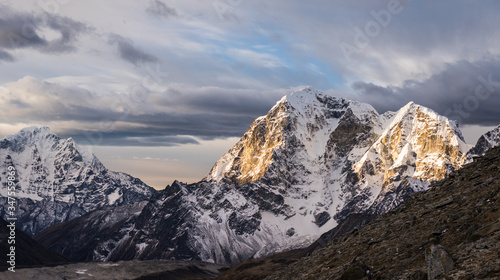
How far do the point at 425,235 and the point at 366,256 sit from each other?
596cm

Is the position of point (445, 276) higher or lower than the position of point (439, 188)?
lower

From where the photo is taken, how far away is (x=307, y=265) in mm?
70062

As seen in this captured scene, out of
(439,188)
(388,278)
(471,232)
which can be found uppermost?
(439,188)

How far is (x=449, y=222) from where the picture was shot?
2035 inches

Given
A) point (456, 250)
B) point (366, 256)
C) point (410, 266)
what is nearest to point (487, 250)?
point (456, 250)

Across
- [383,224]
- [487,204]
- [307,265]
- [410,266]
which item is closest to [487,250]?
[410,266]

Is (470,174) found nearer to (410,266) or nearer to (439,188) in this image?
(439,188)

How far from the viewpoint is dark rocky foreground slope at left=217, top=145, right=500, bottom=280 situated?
3919 cm

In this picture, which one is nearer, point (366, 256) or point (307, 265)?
point (366, 256)

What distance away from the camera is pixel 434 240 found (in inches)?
1810

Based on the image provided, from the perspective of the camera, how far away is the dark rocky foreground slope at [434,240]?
39188mm

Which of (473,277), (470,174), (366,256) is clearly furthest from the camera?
(470,174)

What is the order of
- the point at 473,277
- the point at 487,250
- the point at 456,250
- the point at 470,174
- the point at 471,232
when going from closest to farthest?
the point at 473,277
the point at 487,250
the point at 456,250
the point at 471,232
the point at 470,174

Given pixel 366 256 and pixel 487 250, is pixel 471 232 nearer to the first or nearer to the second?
pixel 487 250
